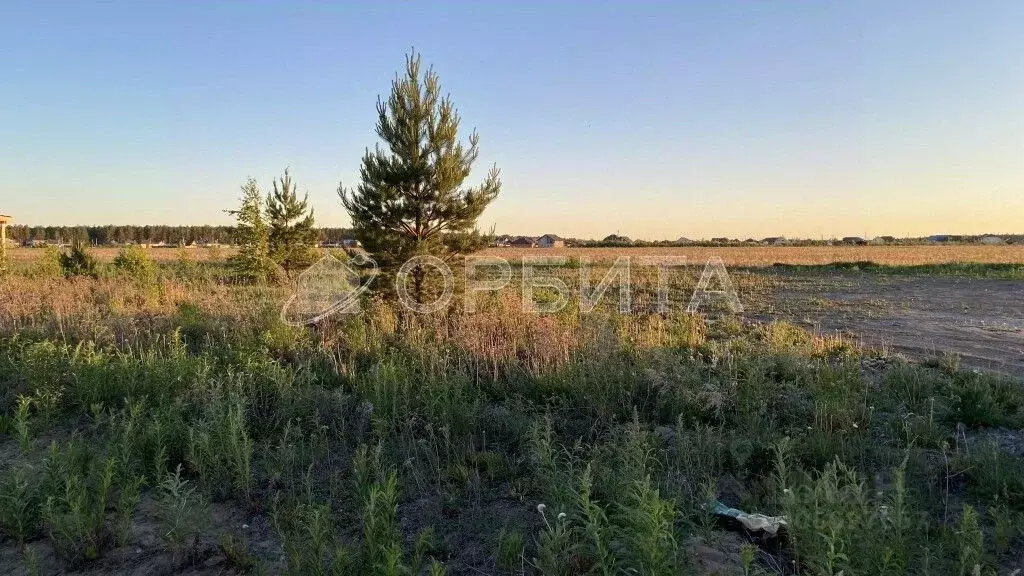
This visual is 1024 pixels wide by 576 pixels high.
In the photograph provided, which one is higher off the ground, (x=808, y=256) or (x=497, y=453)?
(x=808, y=256)

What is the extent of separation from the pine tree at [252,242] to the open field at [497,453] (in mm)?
8156

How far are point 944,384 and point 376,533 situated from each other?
20.2 feet

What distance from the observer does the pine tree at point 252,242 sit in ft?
54.7

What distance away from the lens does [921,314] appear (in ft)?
45.0

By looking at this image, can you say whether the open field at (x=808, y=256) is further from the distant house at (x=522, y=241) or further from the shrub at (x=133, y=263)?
the distant house at (x=522, y=241)

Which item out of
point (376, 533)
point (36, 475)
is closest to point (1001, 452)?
point (376, 533)

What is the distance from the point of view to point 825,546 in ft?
8.33

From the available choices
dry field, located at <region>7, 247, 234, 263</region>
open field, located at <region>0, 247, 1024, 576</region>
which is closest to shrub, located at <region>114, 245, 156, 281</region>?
dry field, located at <region>7, 247, 234, 263</region>

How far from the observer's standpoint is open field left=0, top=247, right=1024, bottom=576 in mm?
2793

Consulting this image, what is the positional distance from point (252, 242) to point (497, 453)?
601 inches

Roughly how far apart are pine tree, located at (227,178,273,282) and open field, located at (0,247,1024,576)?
8156mm

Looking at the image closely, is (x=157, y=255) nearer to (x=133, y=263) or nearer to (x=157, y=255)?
(x=157, y=255)

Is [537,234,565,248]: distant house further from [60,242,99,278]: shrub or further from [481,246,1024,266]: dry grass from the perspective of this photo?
[60,242,99,278]: shrub

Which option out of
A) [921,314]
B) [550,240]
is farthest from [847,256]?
[550,240]
